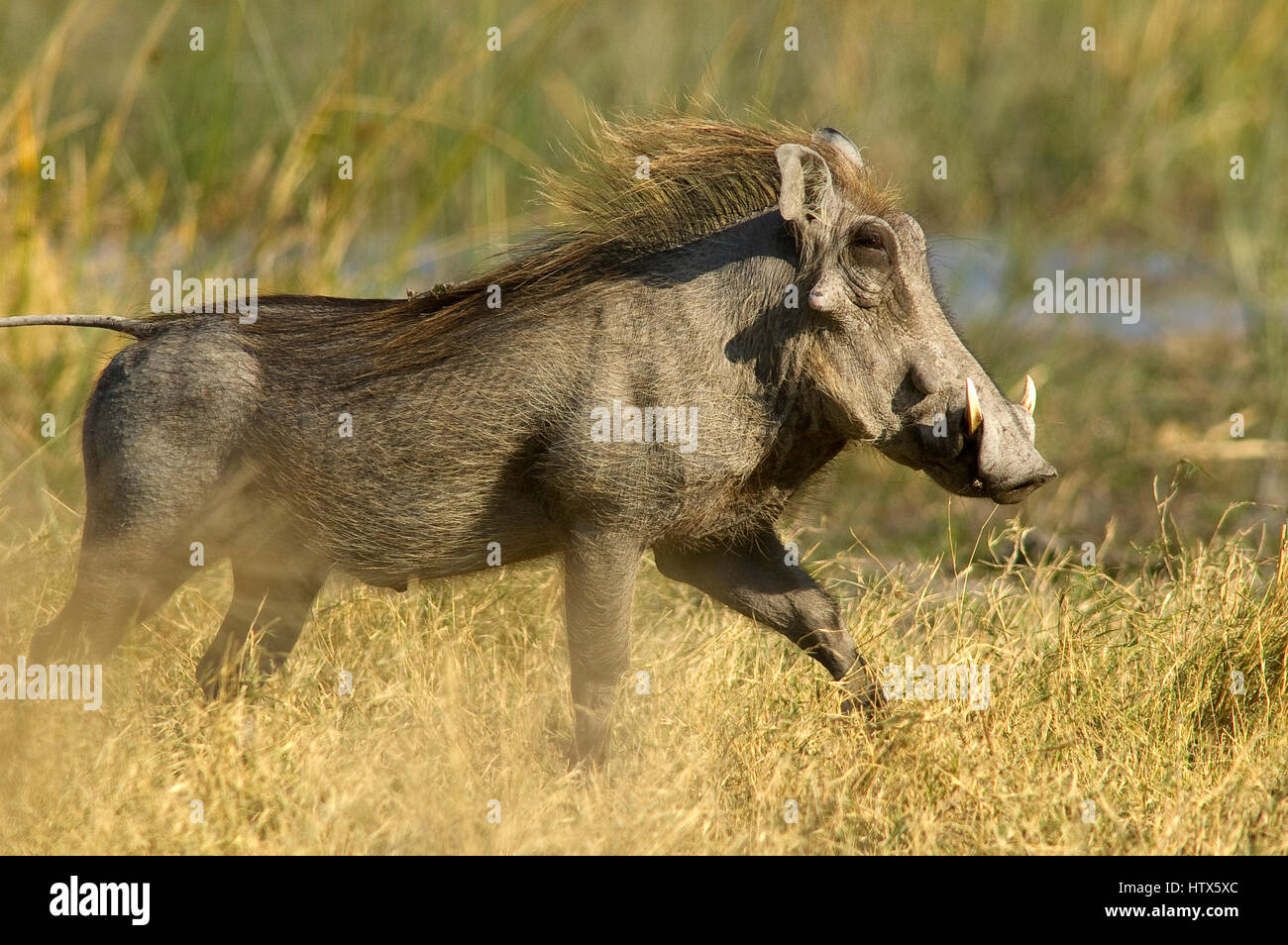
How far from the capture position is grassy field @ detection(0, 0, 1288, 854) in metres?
3.55

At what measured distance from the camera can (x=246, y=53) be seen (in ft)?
27.6

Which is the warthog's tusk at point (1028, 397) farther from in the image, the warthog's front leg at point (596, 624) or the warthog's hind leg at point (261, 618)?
the warthog's hind leg at point (261, 618)

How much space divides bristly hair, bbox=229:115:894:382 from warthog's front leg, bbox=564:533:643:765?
608 mm

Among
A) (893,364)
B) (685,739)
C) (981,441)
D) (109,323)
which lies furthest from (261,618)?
(981,441)

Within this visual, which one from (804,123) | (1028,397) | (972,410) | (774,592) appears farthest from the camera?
(804,123)

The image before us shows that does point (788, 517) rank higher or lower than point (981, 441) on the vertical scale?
lower

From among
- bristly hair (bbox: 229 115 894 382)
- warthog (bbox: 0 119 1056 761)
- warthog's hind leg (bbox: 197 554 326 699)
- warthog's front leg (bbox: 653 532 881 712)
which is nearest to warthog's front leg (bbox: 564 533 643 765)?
warthog (bbox: 0 119 1056 761)

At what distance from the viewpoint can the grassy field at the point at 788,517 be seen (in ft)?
11.6

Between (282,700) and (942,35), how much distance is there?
7.39 m

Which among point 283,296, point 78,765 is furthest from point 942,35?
point 78,765

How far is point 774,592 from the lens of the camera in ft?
13.1

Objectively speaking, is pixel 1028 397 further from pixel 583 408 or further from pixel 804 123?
pixel 804 123

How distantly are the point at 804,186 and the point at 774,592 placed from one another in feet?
3.39

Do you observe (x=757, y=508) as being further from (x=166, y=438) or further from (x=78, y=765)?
(x=78, y=765)
